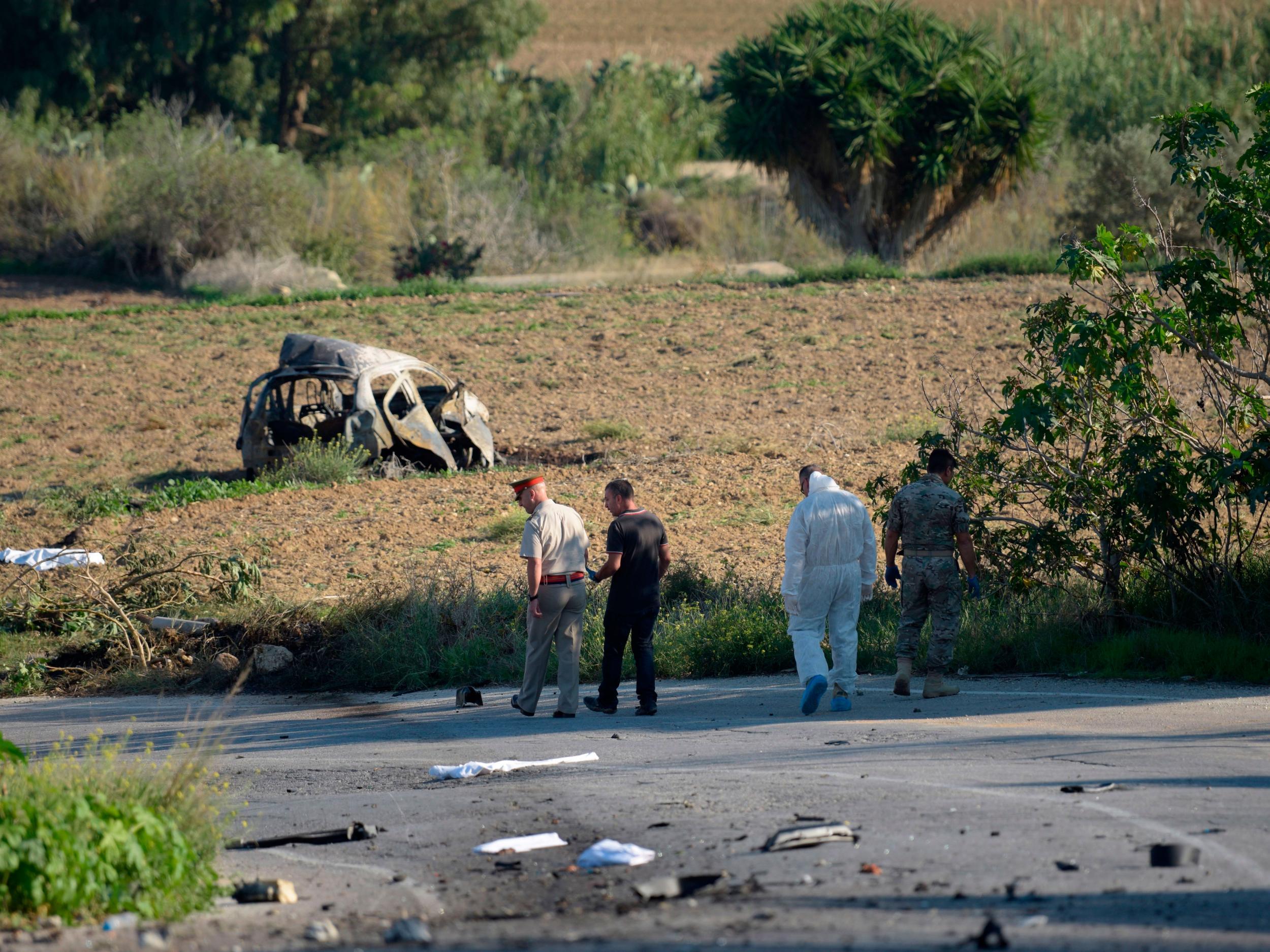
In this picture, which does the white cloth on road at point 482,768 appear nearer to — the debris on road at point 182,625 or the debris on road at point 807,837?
the debris on road at point 807,837

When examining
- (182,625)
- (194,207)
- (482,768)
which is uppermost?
(194,207)

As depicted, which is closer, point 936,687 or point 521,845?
point 521,845

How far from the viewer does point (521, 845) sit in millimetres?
6500

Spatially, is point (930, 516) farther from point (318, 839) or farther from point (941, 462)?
point (318, 839)

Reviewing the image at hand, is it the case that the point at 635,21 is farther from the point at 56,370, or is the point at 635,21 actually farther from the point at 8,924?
the point at 8,924

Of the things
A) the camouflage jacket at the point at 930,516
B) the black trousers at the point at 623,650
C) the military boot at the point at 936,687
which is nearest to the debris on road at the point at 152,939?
the black trousers at the point at 623,650

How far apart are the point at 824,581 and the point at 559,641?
1925mm

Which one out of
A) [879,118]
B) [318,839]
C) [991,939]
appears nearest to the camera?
[991,939]

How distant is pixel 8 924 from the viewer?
512 centimetres

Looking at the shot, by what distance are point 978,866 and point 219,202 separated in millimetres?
35531

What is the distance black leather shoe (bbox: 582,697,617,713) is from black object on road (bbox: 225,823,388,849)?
322 centimetres

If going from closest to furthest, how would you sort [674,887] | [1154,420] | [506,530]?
[674,887] → [1154,420] → [506,530]

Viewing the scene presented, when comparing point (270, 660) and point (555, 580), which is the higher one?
point (555, 580)

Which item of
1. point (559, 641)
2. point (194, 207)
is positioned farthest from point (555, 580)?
point (194, 207)
